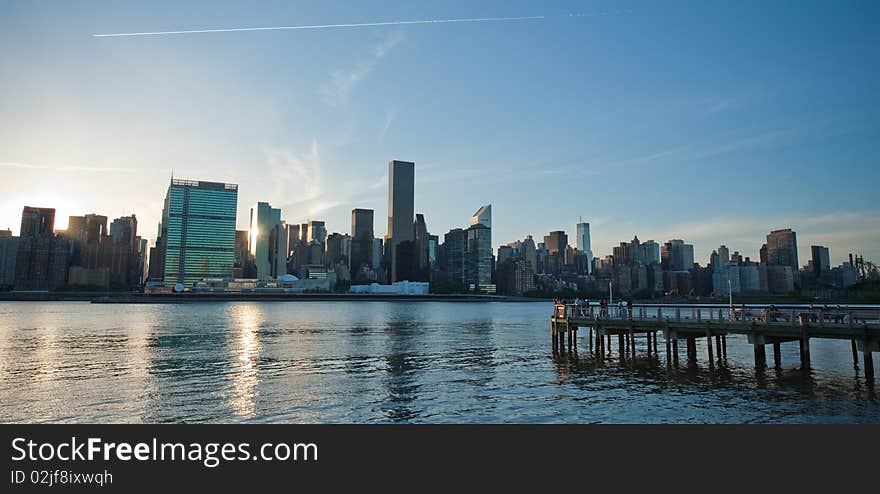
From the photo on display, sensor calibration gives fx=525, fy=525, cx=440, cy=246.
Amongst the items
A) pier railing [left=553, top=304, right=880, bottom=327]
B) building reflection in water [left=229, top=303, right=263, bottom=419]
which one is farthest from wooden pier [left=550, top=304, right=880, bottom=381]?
building reflection in water [left=229, top=303, right=263, bottom=419]

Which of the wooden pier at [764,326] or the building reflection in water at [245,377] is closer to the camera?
the building reflection in water at [245,377]

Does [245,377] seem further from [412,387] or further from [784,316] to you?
[784,316]

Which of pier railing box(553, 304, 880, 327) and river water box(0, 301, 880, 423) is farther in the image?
pier railing box(553, 304, 880, 327)

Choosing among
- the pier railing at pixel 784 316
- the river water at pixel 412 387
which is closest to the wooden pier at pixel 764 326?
the pier railing at pixel 784 316

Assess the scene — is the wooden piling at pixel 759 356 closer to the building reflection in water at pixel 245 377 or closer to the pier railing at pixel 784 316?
the pier railing at pixel 784 316

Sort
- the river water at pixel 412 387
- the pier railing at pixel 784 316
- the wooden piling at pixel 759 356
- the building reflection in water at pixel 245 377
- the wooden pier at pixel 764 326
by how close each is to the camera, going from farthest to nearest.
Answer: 1. the wooden piling at pixel 759 356
2. the pier railing at pixel 784 316
3. the wooden pier at pixel 764 326
4. the building reflection in water at pixel 245 377
5. the river water at pixel 412 387

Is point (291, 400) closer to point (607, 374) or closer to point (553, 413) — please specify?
point (553, 413)

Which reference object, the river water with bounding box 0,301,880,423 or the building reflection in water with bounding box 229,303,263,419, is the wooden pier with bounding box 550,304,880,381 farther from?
the building reflection in water with bounding box 229,303,263,419

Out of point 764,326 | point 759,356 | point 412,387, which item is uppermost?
point 764,326

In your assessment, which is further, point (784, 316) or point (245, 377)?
point (784, 316)

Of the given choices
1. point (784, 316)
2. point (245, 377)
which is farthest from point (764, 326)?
point (245, 377)

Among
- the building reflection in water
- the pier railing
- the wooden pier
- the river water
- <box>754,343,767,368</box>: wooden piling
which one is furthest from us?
<box>754,343,767,368</box>: wooden piling

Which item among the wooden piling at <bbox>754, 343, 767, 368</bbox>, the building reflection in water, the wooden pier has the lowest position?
the building reflection in water
